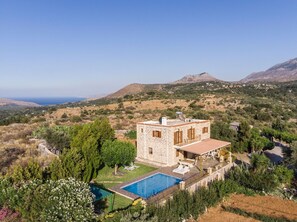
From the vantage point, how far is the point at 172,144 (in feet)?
74.3

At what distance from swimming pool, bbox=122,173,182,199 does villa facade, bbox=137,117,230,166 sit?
280 centimetres

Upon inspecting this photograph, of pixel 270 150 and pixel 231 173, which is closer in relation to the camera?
pixel 231 173

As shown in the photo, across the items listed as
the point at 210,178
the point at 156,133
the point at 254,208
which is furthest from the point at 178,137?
the point at 254,208

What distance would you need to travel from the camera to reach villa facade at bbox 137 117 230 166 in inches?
892

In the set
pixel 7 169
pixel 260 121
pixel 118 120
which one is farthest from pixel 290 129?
pixel 7 169

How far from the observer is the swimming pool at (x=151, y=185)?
17719mm

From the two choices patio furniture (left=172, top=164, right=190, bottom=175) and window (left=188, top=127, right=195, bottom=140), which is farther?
window (left=188, top=127, right=195, bottom=140)

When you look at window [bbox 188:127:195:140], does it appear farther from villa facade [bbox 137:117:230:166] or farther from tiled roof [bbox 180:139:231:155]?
tiled roof [bbox 180:139:231:155]

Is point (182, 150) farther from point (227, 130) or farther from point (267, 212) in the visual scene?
point (227, 130)

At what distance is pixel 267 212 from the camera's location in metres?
16.5

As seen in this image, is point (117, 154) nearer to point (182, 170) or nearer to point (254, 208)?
point (182, 170)

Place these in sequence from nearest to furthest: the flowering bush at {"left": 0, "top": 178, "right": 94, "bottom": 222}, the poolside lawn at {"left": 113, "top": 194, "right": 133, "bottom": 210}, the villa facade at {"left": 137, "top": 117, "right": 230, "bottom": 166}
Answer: the flowering bush at {"left": 0, "top": 178, "right": 94, "bottom": 222} → the poolside lawn at {"left": 113, "top": 194, "right": 133, "bottom": 210} → the villa facade at {"left": 137, "top": 117, "right": 230, "bottom": 166}

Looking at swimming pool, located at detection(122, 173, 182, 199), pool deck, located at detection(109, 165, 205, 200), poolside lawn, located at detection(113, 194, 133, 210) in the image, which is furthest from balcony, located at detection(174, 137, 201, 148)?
Result: poolside lawn, located at detection(113, 194, 133, 210)

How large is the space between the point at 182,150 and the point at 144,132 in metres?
3.94
